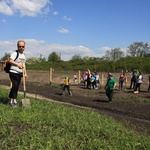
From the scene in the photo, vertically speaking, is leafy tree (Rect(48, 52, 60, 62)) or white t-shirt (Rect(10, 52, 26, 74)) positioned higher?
leafy tree (Rect(48, 52, 60, 62))

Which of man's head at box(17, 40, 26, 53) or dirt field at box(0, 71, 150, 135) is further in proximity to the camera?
dirt field at box(0, 71, 150, 135)

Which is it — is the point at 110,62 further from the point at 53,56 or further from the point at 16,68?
the point at 16,68

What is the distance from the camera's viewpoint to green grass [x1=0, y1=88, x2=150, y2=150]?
5230 mm

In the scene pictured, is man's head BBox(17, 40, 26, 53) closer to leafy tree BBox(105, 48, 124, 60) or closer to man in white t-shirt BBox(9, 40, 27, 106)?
man in white t-shirt BBox(9, 40, 27, 106)

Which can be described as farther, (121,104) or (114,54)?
(114,54)

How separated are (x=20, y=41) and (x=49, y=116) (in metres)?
2.40

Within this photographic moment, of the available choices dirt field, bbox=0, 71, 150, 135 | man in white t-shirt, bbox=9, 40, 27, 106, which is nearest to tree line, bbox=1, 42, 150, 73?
dirt field, bbox=0, 71, 150, 135

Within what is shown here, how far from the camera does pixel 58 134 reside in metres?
5.84

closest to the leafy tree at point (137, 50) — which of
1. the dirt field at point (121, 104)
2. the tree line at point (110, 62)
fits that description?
the tree line at point (110, 62)

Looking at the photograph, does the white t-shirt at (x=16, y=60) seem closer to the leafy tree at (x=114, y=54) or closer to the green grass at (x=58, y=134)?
the green grass at (x=58, y=134)

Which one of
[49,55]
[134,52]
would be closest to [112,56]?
[134,52]

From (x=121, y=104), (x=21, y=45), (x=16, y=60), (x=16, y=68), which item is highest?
(x=21, y=45)

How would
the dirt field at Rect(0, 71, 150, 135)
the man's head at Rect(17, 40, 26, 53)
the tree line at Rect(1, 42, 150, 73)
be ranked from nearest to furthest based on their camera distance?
the man's head at Rect(17, 40, 26, 53) < the dirt field at Rect(0, 71, 150, 135) < the tree line at Rect(1, 42, 150, 73)

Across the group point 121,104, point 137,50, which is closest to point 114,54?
point 137,50
